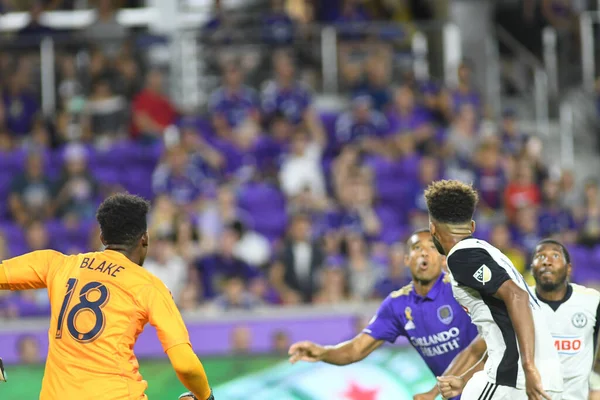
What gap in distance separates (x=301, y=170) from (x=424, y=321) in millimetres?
6712

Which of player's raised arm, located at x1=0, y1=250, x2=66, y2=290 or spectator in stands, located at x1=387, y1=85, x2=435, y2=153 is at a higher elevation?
spectator in stands, located at x1=387, y1=85, x2=435, y2=153

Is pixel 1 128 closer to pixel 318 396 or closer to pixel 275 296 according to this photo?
pixel 275 296

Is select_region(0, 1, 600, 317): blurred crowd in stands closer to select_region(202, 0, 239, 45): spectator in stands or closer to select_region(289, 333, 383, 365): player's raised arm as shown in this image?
select_region(202, 0, 239, 45): spectator in stands

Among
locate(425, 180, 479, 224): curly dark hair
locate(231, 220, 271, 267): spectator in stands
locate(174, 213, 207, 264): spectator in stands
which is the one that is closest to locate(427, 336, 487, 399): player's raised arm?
locate(425, 180, 479, 224): curly dark hair

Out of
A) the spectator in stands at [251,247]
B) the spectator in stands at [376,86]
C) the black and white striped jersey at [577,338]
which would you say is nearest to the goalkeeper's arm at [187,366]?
the black and white striped jersey at [577,338]

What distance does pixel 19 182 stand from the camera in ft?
42.8

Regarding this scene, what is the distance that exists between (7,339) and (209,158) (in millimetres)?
4214

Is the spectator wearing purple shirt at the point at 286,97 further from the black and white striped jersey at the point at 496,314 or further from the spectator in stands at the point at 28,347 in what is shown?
the black and white striped jersey at the point at 496,314

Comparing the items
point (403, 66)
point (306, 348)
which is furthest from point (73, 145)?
point (306, 348)

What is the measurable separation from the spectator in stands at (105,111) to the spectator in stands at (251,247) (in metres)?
2.91

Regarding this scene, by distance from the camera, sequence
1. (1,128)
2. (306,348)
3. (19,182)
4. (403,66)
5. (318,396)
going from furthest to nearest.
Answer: (403,66)
(1,128)
(19,182)
(318,396)
(306,348)

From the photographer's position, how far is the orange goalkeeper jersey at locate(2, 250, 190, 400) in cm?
493

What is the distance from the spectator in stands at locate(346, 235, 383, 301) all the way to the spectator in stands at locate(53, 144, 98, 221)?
11.2ft

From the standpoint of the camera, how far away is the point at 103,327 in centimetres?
495
